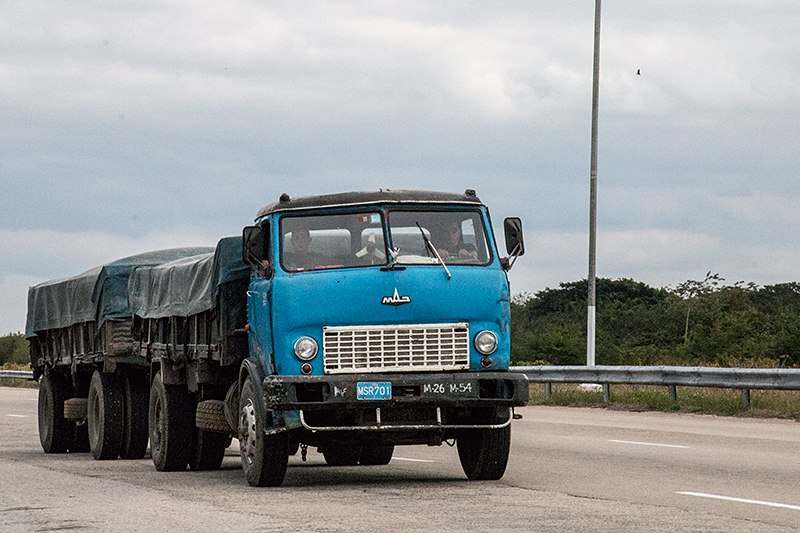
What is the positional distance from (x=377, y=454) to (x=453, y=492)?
13.5 feet

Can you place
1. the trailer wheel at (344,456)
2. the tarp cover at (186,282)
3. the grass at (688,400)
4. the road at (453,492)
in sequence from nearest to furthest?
the road at (453,492) < the tarp cover at (186,282) < the trailer wheel at (344,456) < the grass at (688,400)

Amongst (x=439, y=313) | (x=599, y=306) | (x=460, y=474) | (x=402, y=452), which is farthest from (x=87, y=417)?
(x=599, y=306)

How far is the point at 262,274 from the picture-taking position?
12.6m

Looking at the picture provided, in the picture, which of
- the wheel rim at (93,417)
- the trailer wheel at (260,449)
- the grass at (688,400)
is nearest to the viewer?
the trailer wheel at (260,449)

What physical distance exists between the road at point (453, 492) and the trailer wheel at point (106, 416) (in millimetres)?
398

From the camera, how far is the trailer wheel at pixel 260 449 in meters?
12.2

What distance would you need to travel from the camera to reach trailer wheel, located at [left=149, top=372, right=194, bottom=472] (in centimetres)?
1532

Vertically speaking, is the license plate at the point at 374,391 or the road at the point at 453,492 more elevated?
the license plate at the point at 374,391

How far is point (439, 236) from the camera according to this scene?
12.5 metres

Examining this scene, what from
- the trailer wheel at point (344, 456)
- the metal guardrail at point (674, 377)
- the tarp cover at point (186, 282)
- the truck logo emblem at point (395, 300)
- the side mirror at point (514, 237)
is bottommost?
the trailer wheel at point (344, 456)

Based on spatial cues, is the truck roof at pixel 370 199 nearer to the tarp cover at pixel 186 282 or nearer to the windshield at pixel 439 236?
the windshield at pixel 439 236

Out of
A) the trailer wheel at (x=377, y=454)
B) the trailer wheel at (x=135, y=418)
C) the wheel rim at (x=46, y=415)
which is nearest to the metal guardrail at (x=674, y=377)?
the wheel rim at (x=46, y=415)

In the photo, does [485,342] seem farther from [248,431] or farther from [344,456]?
[344,456]

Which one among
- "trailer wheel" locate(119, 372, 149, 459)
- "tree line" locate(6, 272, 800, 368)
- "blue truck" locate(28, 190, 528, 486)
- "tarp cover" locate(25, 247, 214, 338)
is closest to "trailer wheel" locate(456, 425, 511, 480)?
"blue truck" locate(28, 190, 528, 486)
